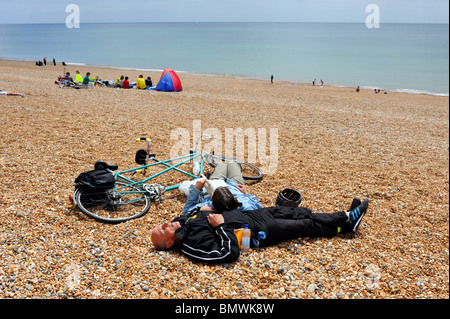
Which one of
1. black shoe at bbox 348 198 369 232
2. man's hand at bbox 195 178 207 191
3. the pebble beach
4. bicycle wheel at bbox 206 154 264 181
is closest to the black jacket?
the pebble beach

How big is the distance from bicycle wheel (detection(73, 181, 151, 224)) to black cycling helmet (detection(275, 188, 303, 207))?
87.7 inches

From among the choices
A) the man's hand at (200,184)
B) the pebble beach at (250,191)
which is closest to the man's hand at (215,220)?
the pebble beach at (250,191)

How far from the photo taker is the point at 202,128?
1114 cm

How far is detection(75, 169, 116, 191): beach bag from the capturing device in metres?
4.85

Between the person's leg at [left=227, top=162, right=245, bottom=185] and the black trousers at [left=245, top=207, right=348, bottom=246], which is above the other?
the person's leg at [left=227, top=162, right=245, bottom=185]

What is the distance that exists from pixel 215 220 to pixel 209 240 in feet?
0.89

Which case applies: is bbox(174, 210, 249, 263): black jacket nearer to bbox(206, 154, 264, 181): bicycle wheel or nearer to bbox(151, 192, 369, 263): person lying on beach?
bbox(151, 192, 369, 263): person lying on beach

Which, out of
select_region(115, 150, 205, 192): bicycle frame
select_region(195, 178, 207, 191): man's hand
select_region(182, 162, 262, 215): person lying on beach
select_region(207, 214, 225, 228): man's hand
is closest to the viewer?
select_region(207, 214, 225, 228): man's hand

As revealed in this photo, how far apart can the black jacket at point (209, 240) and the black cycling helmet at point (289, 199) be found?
1.17 m

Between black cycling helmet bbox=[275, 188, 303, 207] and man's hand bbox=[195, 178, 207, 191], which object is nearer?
man's hand bbox=[195, 178, 207, 191]

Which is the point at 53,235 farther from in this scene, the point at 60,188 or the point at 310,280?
the point at 310,280

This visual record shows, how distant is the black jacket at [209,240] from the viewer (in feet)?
12.1

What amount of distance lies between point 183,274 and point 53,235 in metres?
2.04
